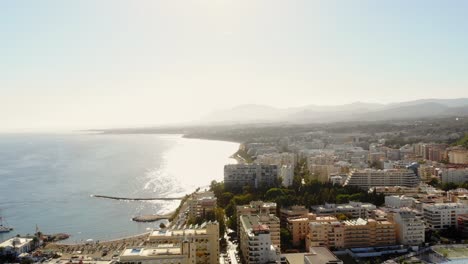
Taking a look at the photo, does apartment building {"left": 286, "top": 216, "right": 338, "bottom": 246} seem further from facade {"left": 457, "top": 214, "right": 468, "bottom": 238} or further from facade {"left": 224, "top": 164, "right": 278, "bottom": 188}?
facade {"left": 224, "top": 164, "right": 278, "bottom": 188}

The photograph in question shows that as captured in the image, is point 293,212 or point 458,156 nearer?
point 293,212

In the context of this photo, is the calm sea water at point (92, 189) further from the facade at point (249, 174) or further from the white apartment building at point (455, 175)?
the white apartment building at point (455, 175)

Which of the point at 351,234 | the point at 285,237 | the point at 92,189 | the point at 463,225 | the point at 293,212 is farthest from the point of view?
the point at 92,189

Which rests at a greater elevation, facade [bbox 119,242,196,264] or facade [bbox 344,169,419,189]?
facade [bbox 119,242,196,264]

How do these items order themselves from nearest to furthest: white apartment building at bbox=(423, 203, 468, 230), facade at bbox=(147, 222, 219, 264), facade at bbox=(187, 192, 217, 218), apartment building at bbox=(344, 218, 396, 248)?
Result: 1. facade at bbox=(147, 222, 219, 264)
2. apartment building at bbox=(344, 218, 396, 248)
3. white apartment building at bbox=(423, 203, 468, 230)
4. facade at bbox=(187, 192, 217, 218)

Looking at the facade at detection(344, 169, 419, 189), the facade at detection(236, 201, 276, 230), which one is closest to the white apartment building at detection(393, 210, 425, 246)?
the facade at detection(236, 201, 276, 230)

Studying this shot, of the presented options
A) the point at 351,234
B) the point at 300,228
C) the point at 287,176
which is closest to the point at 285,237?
the point at 300,228

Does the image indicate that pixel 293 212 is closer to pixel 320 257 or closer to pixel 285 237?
pixel 285 237

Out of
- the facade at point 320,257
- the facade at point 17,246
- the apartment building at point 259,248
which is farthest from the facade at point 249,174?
the apartment building at point 259,248
